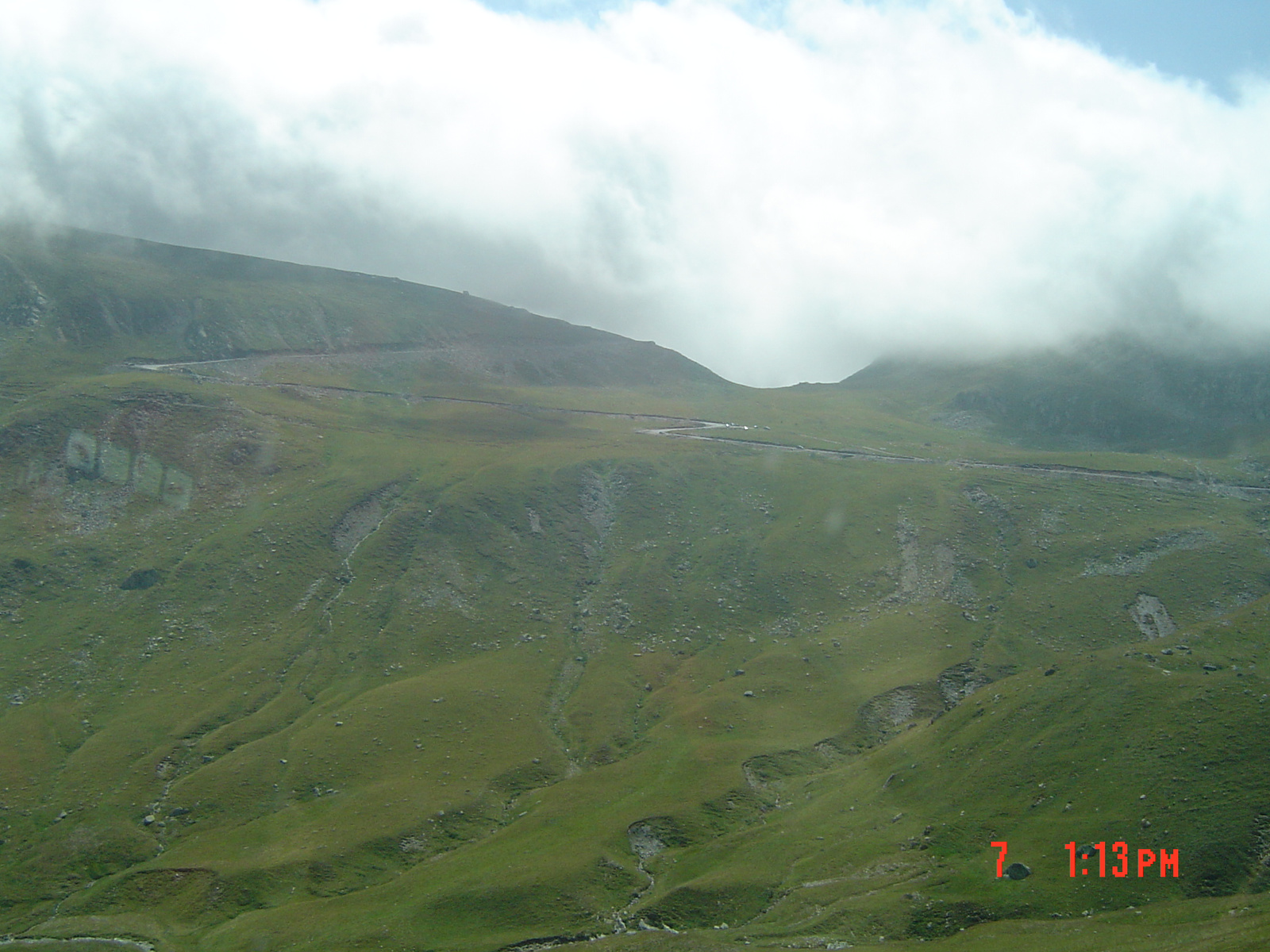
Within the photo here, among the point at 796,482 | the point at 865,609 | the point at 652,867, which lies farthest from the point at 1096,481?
the point at 652,867

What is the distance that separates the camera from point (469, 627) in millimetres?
136875

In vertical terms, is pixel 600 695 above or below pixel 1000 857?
below

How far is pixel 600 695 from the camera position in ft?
396

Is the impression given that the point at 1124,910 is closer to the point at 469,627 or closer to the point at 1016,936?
the point at 1016,936
